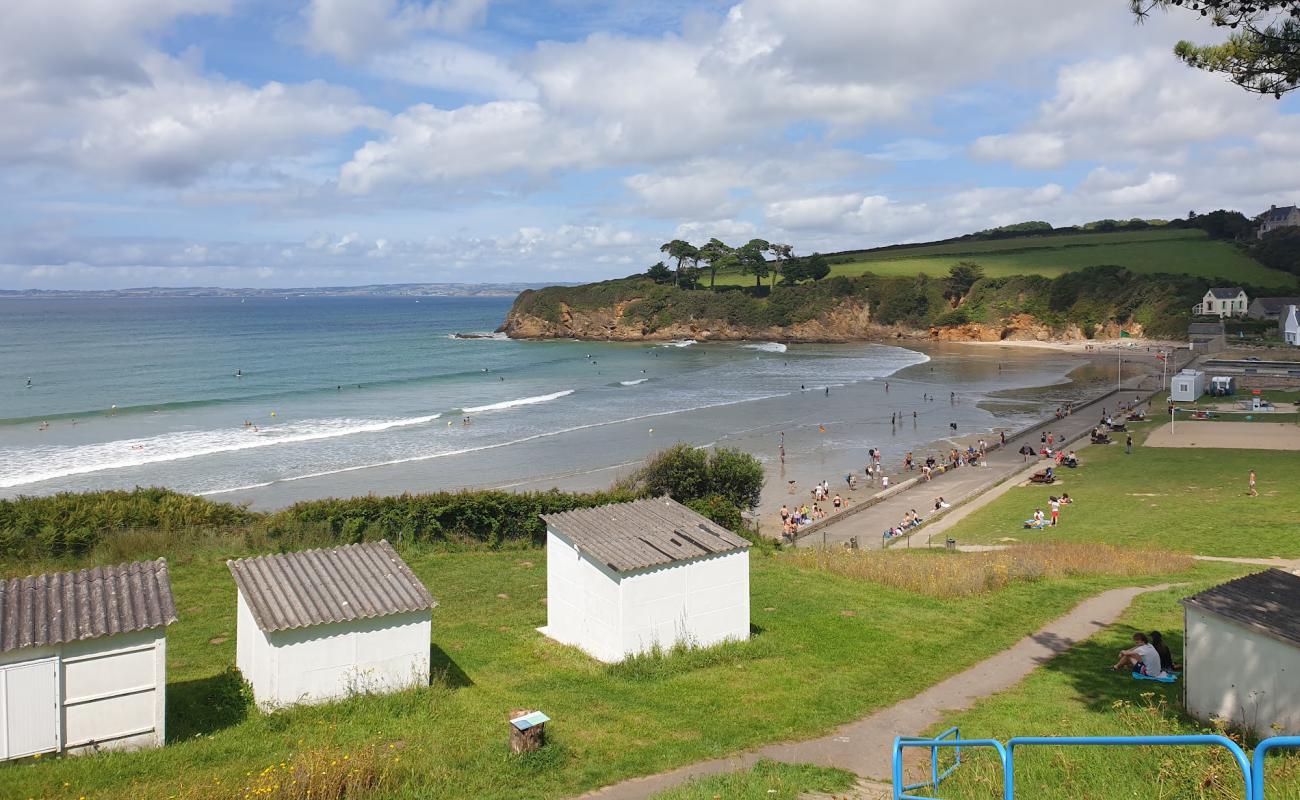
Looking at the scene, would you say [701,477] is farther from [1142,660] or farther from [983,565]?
[1142,660]

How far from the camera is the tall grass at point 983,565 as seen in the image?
16609mm

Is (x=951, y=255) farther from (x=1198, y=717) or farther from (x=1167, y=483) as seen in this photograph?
(x=1198, y=717)

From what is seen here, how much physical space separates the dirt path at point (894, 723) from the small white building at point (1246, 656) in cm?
237

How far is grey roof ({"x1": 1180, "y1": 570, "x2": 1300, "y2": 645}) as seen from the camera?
30.1 feet

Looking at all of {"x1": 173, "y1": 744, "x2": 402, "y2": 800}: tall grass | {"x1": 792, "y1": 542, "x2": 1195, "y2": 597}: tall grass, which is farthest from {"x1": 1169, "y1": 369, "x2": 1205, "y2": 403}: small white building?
{"x1": 173, "y1": 744, "x2": 402, "y2": 800}: tall grass

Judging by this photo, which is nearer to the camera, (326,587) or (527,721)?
(527,721)

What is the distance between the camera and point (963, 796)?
7.19 m

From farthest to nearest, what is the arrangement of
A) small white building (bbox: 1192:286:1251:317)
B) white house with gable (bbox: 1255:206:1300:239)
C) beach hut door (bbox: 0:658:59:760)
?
1. white house with gable (bbox: 1255:206:1300:239)
2. small white building (bbox: 1192:286:1251:317)
3. beach hut door (bbox: 0:658:59:760)

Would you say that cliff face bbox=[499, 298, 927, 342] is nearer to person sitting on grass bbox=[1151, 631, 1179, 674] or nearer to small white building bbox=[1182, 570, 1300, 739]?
person sitting on grass bbox=[1151, 631, 1179, 674]

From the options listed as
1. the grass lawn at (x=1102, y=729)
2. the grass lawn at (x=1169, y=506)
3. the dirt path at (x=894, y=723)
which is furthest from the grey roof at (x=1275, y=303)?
the dirt path at (x=894, y=723)

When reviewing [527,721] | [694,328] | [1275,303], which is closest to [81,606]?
[527,721]

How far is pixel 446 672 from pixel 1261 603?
31.5 feet

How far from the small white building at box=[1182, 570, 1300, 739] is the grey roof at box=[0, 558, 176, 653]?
10914mm

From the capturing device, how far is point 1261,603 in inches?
384
